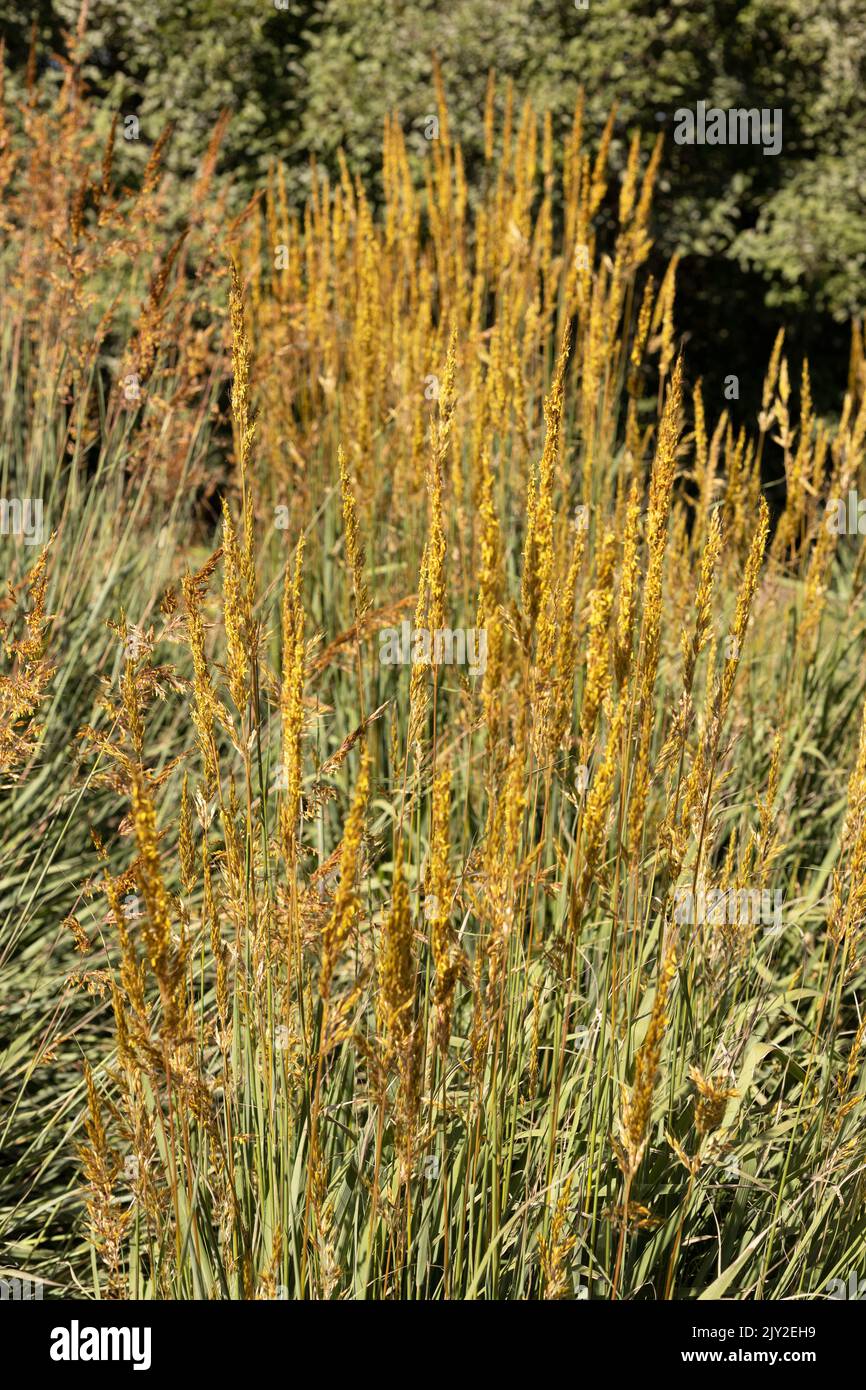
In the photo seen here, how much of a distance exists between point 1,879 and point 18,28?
8.25m

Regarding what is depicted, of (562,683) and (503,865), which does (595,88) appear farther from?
(503,865)

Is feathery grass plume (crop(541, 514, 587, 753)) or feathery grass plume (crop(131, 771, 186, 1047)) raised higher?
feathery grass plume (crop(541, 514, 587, 753))

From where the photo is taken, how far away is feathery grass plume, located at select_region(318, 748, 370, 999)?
1.12 m

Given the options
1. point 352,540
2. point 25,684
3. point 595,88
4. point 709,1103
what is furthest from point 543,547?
point 595,88

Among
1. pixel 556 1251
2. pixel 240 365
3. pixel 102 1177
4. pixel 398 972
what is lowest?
pixel 556 1251

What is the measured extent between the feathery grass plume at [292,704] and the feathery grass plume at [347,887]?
0.10 m

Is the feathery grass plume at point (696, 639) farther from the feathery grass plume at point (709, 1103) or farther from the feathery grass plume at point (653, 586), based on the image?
the feathery grass plume at point (709, 1103)

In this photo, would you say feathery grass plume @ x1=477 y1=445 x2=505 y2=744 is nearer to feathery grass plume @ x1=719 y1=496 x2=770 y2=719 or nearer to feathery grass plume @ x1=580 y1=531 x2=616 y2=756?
feathery grass plume @ x1=580 y1=531 x2=616 y2=756

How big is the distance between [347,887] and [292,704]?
197mm

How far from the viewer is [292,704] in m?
1.23

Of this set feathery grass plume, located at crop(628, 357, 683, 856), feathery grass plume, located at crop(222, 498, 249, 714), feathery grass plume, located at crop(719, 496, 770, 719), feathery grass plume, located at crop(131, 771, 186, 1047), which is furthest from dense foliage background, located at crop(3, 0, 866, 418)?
feathery grass plume, located at crop(131, 771, 186, 1047)

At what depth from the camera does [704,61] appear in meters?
8.42

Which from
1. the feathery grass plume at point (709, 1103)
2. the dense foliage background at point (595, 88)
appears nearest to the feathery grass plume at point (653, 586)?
the feathery grass plume at point (709, 1103)

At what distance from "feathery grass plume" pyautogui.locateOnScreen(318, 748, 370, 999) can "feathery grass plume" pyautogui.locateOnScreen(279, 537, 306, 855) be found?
0.10m
